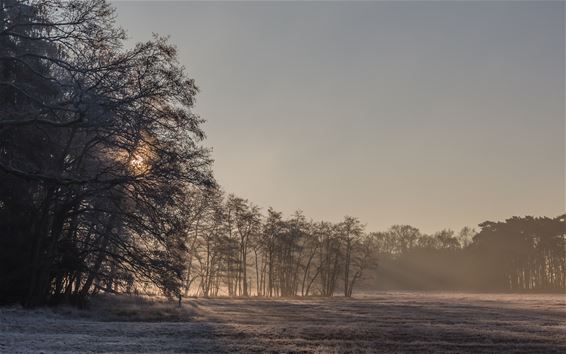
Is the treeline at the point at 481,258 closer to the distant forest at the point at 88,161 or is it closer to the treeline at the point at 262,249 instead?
the treeline at the point at 262,249

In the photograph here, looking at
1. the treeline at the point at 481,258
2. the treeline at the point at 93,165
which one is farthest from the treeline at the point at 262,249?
the treeline at the point at 481,258

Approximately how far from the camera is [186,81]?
26.3 metres

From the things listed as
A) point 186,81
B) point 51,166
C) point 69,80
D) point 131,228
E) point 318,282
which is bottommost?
point 318,282

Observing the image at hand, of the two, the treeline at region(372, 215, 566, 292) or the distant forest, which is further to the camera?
the treeline at region(372, 215, 566, 292)

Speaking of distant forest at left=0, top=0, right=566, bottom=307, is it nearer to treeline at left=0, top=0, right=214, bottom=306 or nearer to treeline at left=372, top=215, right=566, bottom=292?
treeline at left=0, top=0, right=214, bottom=306

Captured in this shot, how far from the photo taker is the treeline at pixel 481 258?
5753 inches

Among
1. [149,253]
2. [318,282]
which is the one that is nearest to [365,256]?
[318,282]

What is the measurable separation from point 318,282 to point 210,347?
87811mm

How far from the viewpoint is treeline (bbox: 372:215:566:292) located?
146 m

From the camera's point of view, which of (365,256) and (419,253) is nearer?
(365,256)

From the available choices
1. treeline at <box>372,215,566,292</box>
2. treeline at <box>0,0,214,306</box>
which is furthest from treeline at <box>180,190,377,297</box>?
treeline at <box>372,215,566,292</box>

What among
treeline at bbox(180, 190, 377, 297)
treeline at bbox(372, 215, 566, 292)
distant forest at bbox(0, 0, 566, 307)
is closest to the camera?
distant forest at bbox(0, 0, 566, 307)

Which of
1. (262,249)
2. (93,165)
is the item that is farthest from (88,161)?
(262,249)

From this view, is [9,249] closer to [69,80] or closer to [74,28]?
[69,80]
